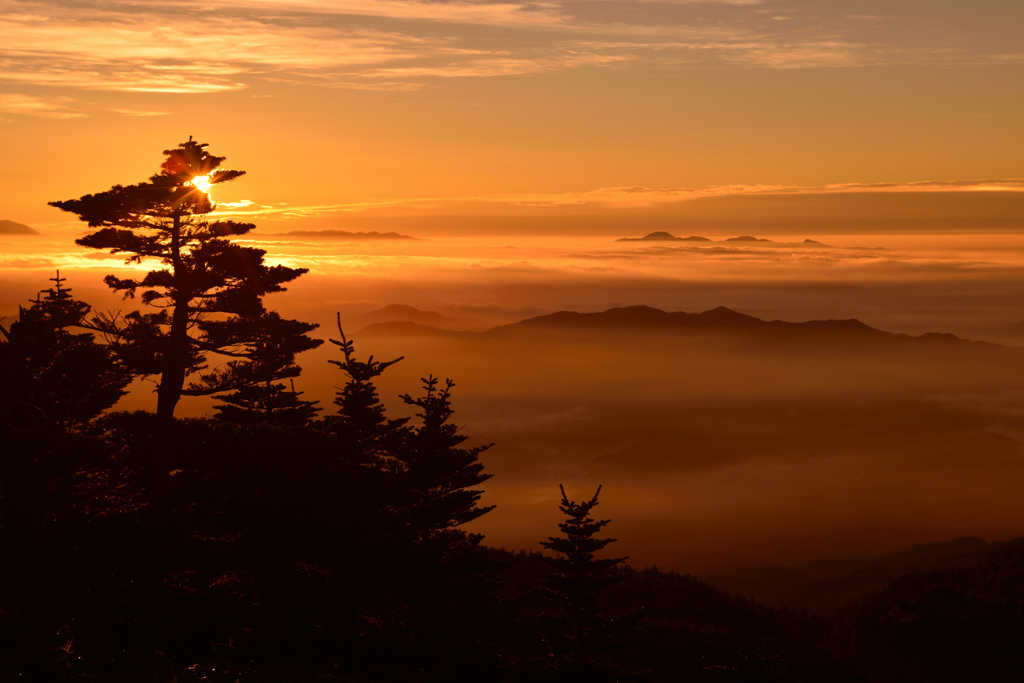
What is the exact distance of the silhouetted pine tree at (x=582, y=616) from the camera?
27938 millimetres

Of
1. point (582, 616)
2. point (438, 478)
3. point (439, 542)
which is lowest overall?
point (582, 616)

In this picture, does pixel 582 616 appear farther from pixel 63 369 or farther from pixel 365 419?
pixel 63 369

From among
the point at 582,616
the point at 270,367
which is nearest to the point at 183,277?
the point at 270,367

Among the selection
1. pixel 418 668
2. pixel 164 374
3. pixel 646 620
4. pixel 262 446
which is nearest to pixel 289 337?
pixel 164 374

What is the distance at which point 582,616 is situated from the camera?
28641 millimetres

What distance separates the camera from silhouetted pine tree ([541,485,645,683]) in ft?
91.7

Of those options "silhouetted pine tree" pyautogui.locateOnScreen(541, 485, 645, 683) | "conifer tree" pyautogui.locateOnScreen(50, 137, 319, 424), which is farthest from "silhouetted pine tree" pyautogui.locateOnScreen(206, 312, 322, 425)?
"silhouetted pine tree" pyautogui.locateOnScreen(541, 485, 645, 683)

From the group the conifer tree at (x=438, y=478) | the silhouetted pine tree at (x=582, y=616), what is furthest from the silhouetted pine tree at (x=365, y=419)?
the silhouetted pine tree at (x=582, y=616)

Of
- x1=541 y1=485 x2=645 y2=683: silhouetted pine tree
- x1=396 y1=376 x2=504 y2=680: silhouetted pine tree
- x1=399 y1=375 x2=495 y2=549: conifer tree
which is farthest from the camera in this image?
x1=399 y1=375 x2=495 y2=549: conifer tree

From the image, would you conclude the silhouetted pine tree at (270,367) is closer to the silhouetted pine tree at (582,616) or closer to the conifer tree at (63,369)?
the conifer tree at (63,369)

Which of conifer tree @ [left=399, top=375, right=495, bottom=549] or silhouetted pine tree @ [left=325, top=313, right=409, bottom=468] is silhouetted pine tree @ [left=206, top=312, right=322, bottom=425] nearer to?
silhouetted pine tree @ [left=325, top=313, right=409, bottom=468]

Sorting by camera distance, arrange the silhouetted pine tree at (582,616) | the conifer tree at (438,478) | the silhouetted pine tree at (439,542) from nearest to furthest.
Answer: the silhouetted pine tree at (582,616)
the silhouetted pine tree at (439,542)
the conifer tree at (438,478)

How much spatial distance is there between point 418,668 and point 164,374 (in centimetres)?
1418

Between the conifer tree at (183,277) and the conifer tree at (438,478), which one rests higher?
the conifer tree at (183,277)
